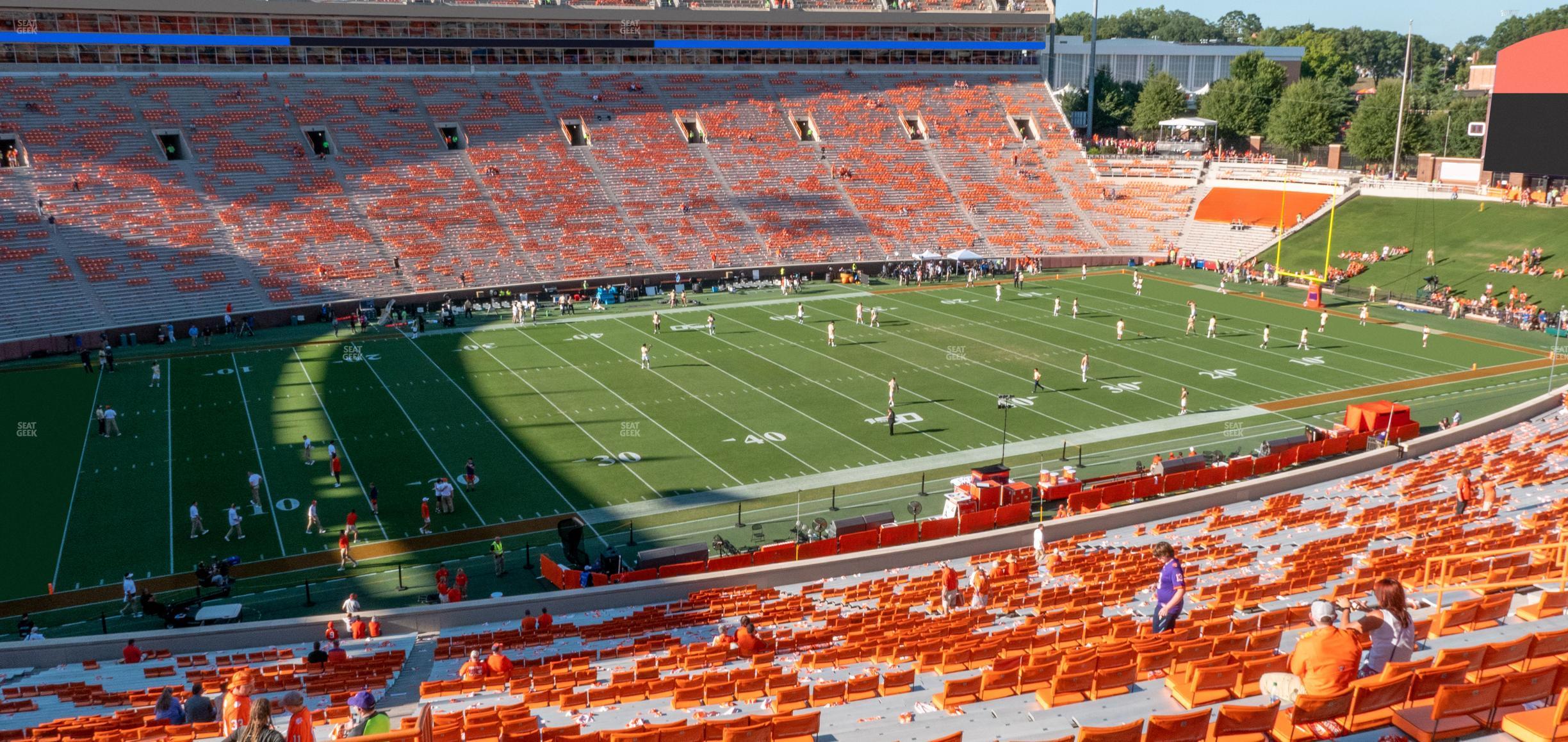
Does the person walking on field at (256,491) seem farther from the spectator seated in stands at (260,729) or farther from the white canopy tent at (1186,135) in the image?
the white canopy tent at (1186,135)

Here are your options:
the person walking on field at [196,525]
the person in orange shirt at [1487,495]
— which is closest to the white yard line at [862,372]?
the person in orange shirt at [1487,495]

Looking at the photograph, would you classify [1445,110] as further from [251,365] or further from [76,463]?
[76,463]

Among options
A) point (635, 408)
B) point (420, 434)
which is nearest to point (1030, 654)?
point (635, 408)

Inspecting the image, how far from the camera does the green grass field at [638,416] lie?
25422 mm

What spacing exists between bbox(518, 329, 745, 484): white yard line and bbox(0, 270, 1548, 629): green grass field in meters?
0.11

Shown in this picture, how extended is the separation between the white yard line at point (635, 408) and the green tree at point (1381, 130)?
61.0 meters

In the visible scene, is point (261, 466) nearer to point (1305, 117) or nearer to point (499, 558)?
point (499, 558)

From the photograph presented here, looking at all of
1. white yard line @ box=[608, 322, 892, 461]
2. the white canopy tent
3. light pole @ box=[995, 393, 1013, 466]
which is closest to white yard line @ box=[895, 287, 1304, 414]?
light pole @ box=[995, 393, 1013, 466]

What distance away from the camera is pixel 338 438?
3109 cm

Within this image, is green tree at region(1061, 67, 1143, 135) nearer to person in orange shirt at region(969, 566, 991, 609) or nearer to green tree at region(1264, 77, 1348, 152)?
green tree at region(1264, 77, 1348, 152)

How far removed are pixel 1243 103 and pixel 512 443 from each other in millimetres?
76427

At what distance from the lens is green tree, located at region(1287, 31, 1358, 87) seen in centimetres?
13400

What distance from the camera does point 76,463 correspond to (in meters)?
28.8

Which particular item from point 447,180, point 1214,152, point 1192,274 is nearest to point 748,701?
point 447,180
